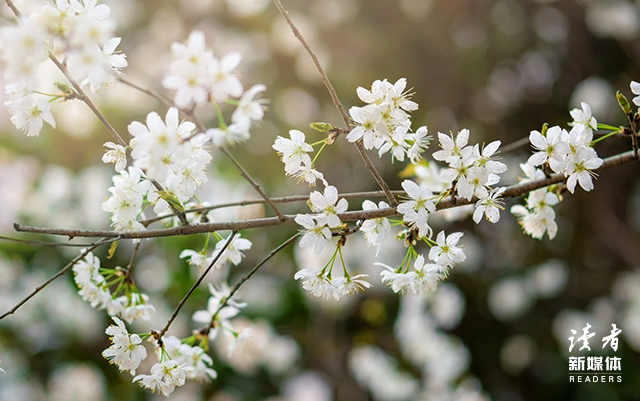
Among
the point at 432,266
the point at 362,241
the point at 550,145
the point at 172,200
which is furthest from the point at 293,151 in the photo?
the point at 362,241

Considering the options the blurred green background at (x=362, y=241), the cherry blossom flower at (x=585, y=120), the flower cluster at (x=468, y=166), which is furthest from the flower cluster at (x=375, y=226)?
the blurred green background at (x=362, y=241)

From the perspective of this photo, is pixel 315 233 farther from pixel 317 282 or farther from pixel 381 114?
pixel 381 114

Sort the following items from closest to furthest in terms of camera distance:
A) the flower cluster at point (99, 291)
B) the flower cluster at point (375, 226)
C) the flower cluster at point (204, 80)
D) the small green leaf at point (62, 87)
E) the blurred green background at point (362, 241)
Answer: the flower cluster at point (204, 80) < the small green leaf at point (62, 87) < the flower cluster at point (375, 226) < the flower cluster at point (99, 291) < the blurred green background at point (362, 241)

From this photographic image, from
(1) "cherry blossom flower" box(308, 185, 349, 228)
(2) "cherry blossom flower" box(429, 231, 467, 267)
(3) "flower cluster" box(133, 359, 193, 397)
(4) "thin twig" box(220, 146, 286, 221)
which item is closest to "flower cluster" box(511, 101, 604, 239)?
→ (2) "cherry blossom flower" box(429, 231, 467, 267)

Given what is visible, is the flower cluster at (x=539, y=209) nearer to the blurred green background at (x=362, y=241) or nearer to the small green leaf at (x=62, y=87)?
the small green leaf at (x=62, y=87)

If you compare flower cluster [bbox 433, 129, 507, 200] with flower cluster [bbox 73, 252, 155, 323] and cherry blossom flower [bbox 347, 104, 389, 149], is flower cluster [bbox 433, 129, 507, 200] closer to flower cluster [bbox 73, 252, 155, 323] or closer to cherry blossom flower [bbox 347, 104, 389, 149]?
cherry blossom flower [bbox 347, 104, 389, 149]

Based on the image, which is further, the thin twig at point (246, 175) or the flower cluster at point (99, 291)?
the flower cluster at point (99, 291)

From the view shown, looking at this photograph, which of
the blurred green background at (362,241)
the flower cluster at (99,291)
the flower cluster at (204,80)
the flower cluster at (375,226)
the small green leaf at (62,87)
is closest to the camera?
the flower cluster at (204,80)
